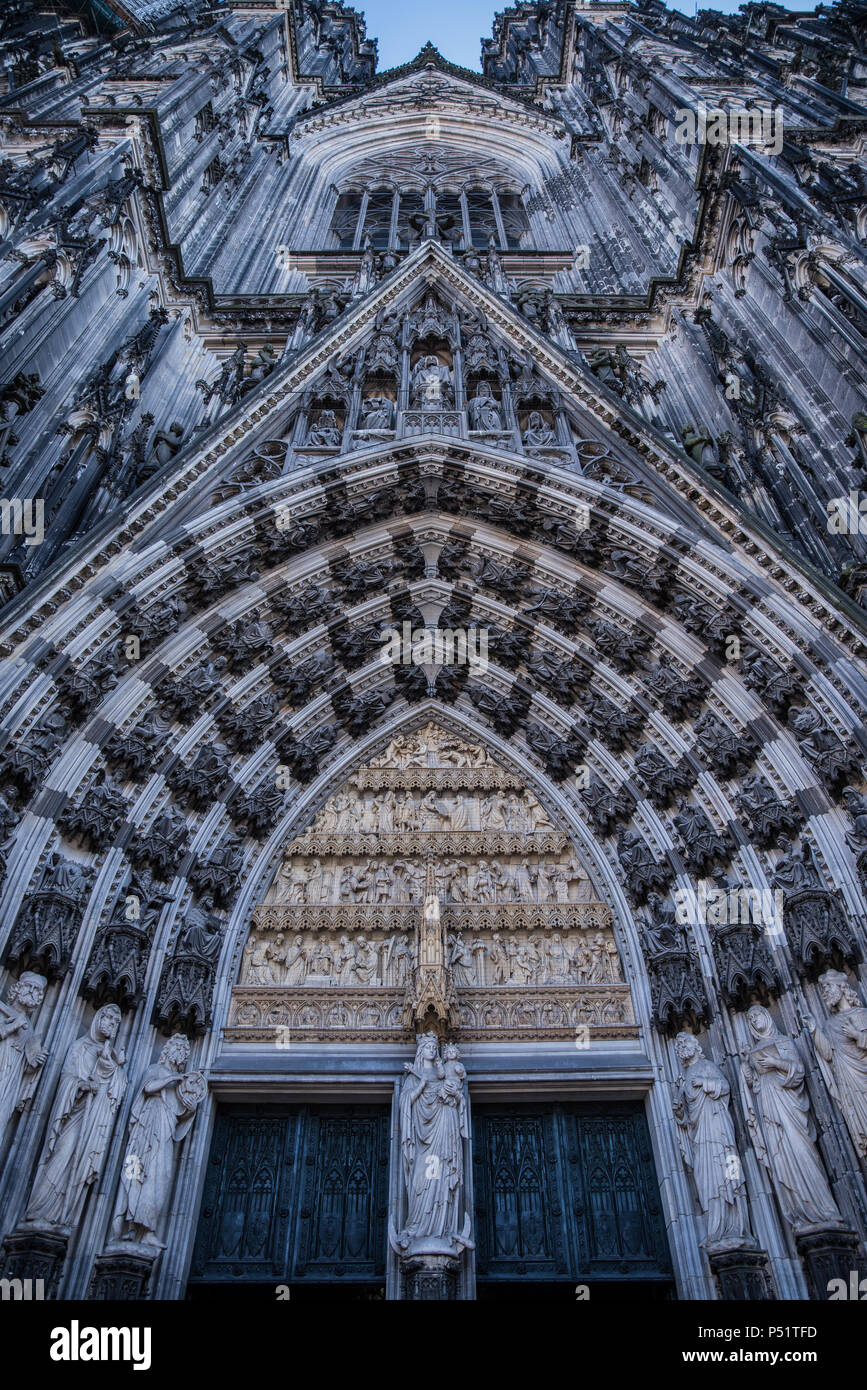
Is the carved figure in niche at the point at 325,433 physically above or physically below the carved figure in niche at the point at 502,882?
above

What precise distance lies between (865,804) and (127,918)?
5503 mm

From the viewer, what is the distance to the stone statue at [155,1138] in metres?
6.11

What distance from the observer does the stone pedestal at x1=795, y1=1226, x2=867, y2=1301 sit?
18.4 feet

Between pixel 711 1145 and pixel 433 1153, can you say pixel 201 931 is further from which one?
pixel 711 1145

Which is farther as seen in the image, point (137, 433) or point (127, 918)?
point (137, 433)

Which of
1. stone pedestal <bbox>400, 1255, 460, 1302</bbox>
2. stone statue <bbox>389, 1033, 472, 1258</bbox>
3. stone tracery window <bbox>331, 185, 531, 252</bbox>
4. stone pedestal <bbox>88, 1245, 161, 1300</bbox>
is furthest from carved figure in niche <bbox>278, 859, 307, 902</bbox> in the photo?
stone tracery window <bbox>331, 185, 531, 252</bbox>

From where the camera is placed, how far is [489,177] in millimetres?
21156

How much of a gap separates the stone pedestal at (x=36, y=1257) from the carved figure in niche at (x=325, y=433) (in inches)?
283

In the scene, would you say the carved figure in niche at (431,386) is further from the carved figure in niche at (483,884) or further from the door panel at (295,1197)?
the door panel at (295,1197)

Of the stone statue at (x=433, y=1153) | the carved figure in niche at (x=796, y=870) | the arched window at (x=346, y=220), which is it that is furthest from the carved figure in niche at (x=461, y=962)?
the arched window at (x=346, y=220)

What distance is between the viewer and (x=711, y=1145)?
6.47 metres

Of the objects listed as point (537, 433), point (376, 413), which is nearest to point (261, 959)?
point (376, 413)
